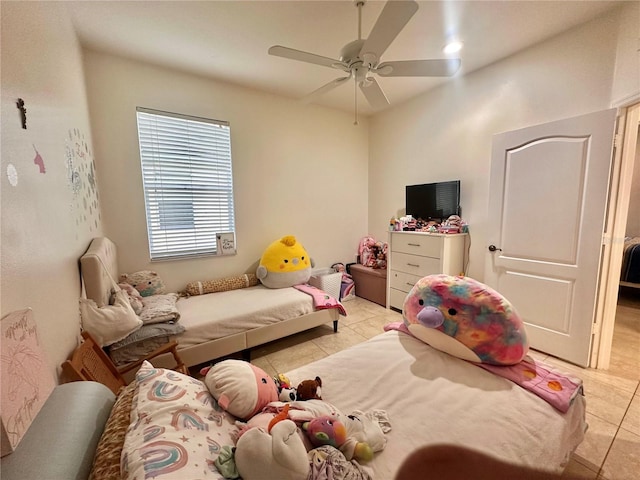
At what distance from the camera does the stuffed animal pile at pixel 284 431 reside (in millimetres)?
732

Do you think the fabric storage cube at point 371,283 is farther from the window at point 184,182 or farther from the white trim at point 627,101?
the white trim at point 627,101

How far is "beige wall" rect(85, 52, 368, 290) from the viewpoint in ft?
7.91

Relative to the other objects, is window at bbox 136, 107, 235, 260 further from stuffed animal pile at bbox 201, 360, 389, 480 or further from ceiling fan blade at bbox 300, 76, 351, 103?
stuffed animal pile at bbox 201, 360, 389, 480

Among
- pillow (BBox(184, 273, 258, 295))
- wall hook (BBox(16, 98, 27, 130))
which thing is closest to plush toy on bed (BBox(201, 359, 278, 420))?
wall hook (BBox(16, 98, 27, 130))

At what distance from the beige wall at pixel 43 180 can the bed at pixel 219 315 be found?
4.7 inches

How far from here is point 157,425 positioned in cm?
76

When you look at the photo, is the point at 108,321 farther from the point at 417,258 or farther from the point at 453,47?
the point at 453,47

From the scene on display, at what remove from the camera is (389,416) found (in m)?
1.08

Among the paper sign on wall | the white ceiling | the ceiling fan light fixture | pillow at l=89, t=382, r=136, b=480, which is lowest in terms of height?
pillow at l=89, t=382, r=136, b=480

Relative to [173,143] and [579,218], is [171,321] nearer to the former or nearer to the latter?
[173,143]

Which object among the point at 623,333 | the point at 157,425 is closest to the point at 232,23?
the point at 157,425

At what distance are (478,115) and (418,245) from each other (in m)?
1.54

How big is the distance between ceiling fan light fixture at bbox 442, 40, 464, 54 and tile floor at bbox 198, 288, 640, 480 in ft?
9.26

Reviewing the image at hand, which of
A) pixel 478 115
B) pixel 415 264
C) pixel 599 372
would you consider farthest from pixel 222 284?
pixel 599 372
